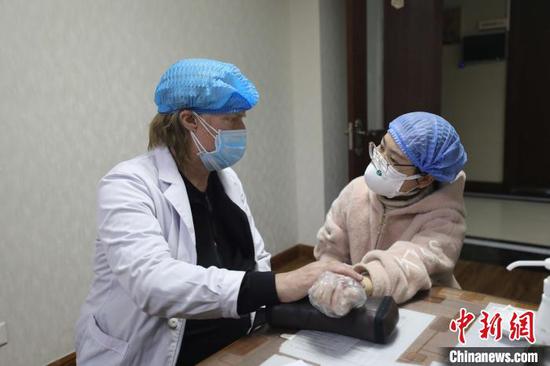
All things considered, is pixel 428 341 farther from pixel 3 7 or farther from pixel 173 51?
pixel 173 51

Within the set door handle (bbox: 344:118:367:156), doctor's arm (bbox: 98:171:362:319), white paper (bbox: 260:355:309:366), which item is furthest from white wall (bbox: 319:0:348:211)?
white paper (bbox: 260:355:309:366)

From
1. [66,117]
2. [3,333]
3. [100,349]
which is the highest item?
[66,117]

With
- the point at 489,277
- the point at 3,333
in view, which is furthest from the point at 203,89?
the point at 489,277

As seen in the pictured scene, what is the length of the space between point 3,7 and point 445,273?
1.87 meters

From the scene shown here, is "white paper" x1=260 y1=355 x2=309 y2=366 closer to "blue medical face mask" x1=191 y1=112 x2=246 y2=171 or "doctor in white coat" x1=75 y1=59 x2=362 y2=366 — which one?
"doctor in white coat" x1=75 y1=59 x2=362 y2=366

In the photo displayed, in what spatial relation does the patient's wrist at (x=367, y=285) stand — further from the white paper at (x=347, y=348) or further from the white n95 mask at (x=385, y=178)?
the white n95 mask at (x=385, y=178)

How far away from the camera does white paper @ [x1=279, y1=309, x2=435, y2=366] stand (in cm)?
87

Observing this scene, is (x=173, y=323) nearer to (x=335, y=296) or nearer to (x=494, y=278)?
(x=335, y=296)

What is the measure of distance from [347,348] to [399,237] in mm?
548

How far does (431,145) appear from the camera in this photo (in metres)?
1.29

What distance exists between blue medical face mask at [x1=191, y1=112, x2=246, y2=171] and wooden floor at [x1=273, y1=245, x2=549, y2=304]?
219cm

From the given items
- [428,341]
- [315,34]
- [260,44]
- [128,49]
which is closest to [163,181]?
[428,341]

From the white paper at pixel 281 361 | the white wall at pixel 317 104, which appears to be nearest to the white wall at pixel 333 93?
the white wall at pixel 317 104

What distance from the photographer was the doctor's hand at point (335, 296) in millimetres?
953
